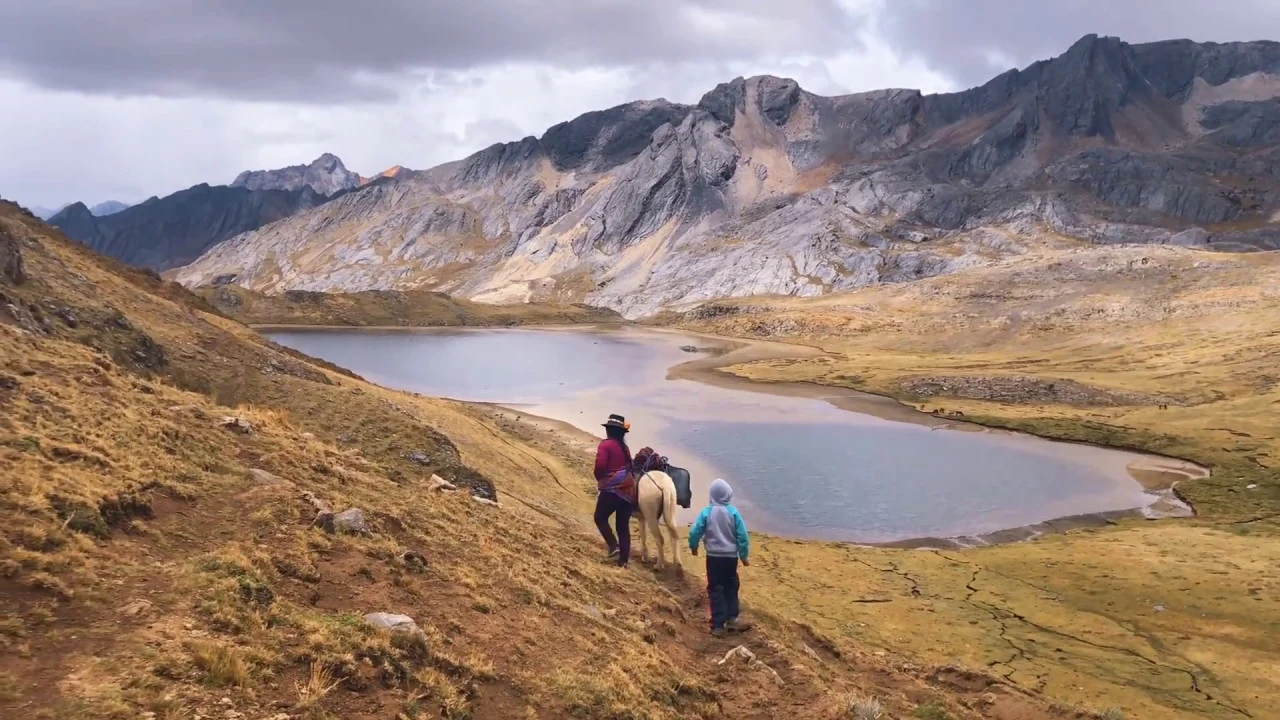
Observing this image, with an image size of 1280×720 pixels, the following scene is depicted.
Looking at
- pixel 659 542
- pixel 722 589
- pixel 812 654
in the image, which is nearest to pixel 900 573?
pixel 659 542

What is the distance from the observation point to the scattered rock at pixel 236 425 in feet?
56.3

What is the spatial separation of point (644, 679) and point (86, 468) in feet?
32.1

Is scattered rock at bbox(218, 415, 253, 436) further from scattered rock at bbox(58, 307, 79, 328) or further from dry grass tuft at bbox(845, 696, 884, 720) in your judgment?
dry grass tuft at bbox(845, 696, 884, 720)

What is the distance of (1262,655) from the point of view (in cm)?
2317

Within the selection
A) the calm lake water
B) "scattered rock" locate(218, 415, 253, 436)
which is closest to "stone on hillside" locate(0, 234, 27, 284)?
"scattered rock" locate(218, 415, 253, 436)

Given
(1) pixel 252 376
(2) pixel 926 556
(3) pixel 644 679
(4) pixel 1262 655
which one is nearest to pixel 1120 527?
(2) pixel 926 556

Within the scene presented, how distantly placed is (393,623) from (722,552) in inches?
292

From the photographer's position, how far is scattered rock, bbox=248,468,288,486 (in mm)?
14570

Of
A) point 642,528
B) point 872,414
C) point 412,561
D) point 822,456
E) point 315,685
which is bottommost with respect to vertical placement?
point 822,456

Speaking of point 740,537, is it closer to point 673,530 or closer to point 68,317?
point 673,530

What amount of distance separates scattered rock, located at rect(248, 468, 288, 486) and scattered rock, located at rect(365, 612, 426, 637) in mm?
5184

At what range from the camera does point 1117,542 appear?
37094 millimetres

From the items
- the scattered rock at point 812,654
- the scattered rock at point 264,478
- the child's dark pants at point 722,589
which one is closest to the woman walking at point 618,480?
the child's dark pants at point 722,589

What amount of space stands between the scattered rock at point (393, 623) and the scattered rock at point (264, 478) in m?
5.18
